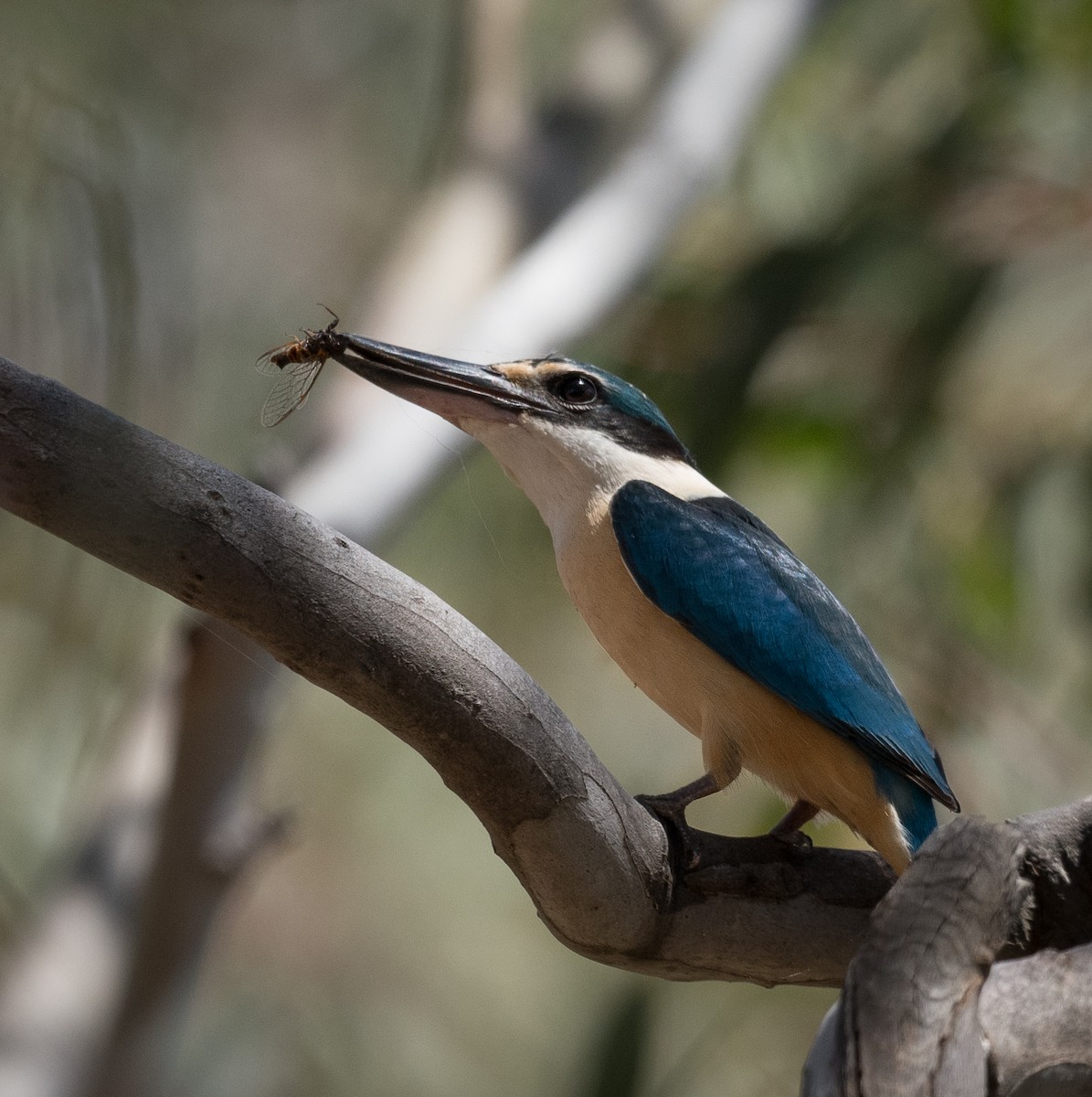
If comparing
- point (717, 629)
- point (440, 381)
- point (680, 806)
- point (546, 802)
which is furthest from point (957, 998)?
point (440, 381)

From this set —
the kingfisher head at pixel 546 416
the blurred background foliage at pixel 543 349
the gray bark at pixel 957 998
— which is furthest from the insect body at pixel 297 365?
the gray bark at pixel 957 998

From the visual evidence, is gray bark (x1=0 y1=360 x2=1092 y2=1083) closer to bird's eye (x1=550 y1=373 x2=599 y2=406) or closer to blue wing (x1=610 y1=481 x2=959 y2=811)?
blue wing (x1=610 y1=481 x2=959 y2=811)

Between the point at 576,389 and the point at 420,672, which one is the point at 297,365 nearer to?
the point at 576,389

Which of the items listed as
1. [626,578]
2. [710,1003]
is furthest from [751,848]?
[710,1003]

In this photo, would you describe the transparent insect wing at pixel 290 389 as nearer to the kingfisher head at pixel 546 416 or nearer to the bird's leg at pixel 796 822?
the kingfisher head at pixel 546 416

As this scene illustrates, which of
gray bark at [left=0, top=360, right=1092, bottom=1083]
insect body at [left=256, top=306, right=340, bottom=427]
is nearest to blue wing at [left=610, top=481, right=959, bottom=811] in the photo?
gray bark at [left=0, top=360, right=1092, bottom=1083]

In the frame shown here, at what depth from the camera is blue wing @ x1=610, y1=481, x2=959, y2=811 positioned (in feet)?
8.91

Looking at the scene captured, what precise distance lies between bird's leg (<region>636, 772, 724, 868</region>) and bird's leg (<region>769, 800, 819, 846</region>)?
0.48ft

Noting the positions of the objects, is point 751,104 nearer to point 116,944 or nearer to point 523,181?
point 523,181

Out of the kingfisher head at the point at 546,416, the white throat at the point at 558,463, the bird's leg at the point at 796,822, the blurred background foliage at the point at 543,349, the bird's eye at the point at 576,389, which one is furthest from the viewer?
Answer: the blurred background foliage at the point at 543,349

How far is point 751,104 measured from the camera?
5.82 m

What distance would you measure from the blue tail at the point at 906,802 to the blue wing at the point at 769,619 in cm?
3

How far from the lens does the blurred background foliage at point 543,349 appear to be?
15.2ft

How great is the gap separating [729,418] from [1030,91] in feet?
7.82
